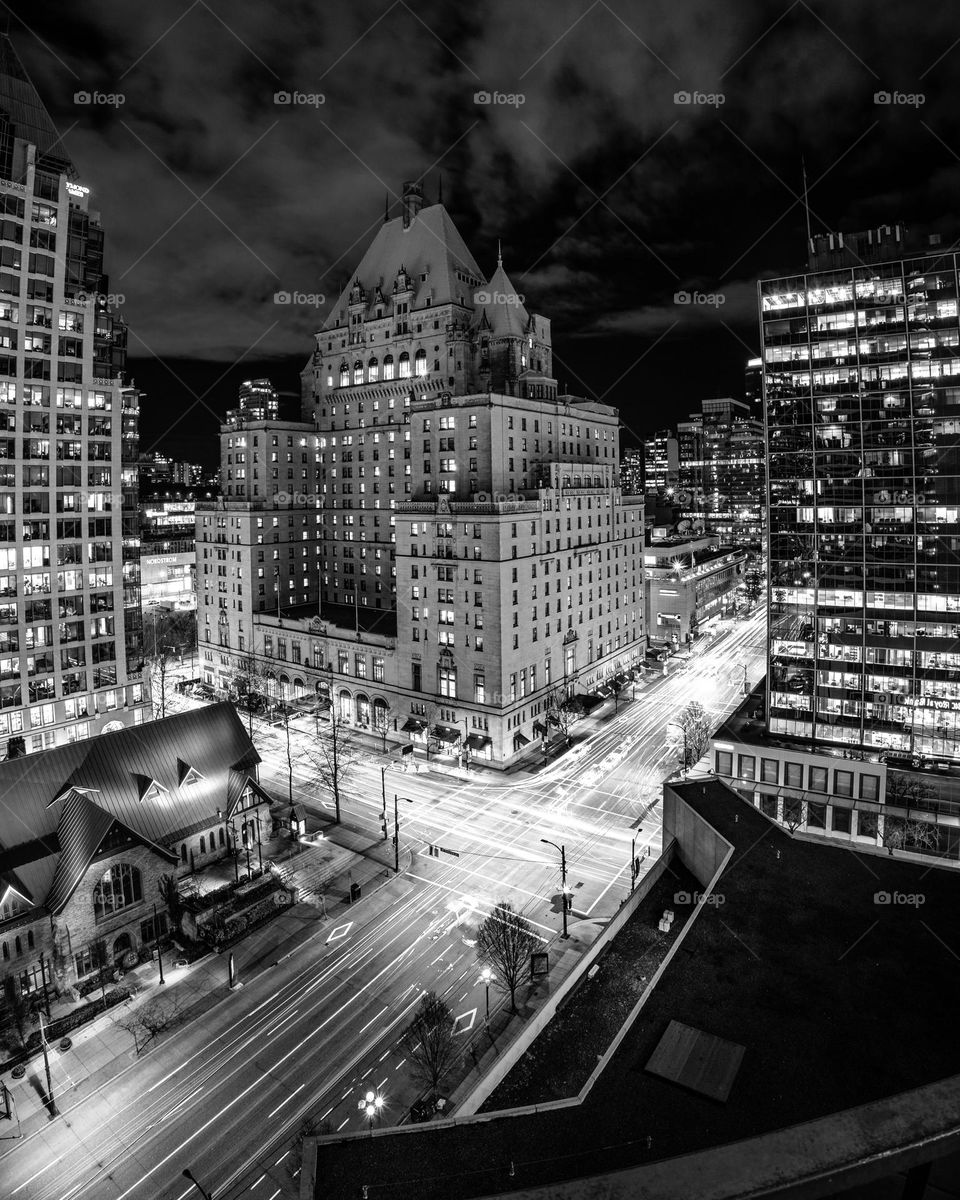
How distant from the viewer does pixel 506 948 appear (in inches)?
1458

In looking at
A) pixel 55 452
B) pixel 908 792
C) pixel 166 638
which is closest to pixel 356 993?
pixel 908 792

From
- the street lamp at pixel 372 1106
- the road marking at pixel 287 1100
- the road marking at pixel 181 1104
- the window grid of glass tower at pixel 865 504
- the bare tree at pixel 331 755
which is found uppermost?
the window grid of glass tower at pixel 865 504

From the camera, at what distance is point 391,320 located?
102 meters

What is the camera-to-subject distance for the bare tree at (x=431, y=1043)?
104 feet

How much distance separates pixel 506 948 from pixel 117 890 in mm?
24681

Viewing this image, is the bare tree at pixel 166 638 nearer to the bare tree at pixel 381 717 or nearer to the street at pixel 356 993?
the bare tree at pixel 381 717

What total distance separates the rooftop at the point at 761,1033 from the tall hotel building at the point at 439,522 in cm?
4567

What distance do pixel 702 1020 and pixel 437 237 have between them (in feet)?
349

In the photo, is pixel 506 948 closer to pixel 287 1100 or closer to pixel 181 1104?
pixel 287 1100

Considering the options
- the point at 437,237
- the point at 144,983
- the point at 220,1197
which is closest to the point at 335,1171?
the point at 220,1197

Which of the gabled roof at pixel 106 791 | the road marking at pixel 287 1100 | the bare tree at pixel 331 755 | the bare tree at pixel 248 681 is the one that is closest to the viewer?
the road marking at pixel 287 1100

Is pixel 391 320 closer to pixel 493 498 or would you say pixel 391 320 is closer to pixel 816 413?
pixel 493 498

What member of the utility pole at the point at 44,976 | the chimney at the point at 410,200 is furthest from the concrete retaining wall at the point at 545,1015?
the chimney at the point at 410,200

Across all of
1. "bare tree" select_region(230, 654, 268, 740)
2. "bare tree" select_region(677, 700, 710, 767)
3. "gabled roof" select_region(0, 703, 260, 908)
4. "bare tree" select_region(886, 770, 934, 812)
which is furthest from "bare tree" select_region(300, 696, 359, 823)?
"bare tree" select_region(886, 770, 934, 812)
